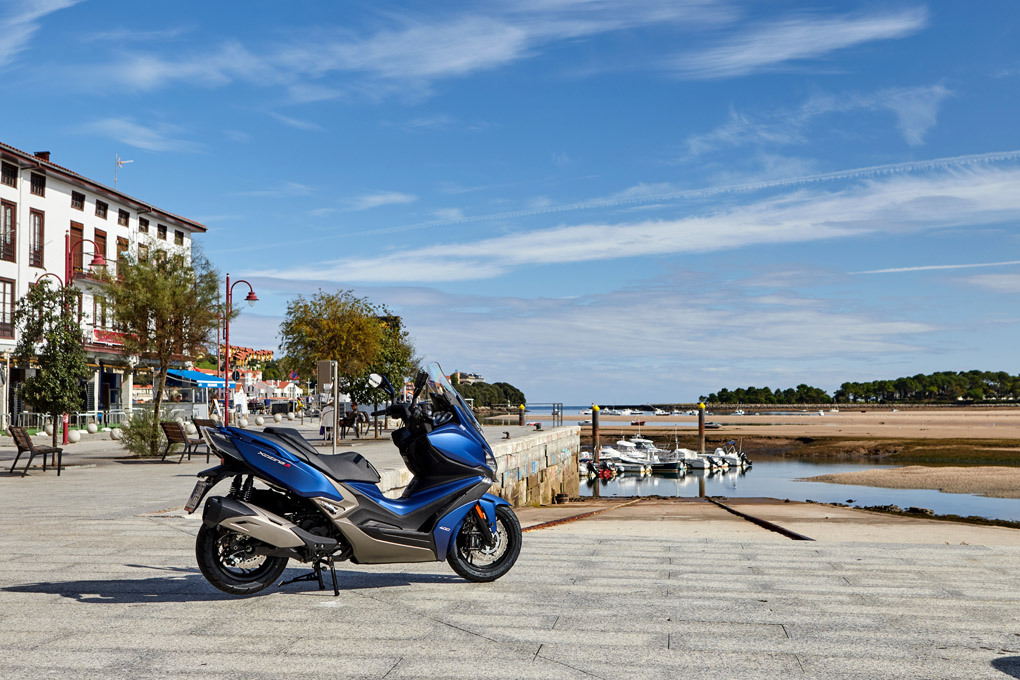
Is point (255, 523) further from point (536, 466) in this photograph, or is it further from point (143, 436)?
Result: point (536, 466)

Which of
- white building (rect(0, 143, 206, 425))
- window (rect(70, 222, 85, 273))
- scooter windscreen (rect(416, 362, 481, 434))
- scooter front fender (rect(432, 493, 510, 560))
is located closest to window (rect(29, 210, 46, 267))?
white building (rect(0, 143, 206, 425))

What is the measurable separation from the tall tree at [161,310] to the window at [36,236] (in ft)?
56.8

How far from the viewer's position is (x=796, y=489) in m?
40.4

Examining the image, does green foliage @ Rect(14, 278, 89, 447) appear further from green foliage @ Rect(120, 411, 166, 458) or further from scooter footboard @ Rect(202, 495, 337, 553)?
scooter footboard @ Rect(202, 495, 337, 553)

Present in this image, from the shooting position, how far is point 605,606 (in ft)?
19.7

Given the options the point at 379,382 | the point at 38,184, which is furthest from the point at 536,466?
the point at 379,382

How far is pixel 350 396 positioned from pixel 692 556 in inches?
1167

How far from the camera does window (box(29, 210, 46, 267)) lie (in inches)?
1628

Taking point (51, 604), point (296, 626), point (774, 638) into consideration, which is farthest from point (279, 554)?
point (774, 638)

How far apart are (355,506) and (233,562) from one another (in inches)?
33.9

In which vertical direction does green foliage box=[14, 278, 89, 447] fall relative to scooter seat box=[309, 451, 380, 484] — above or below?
above

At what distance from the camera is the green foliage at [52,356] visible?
1966 centimetres

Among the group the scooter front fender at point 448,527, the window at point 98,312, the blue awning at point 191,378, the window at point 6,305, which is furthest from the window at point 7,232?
the scooter front fender at point 448,527

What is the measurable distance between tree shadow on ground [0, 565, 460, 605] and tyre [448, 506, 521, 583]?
26 centimetres
